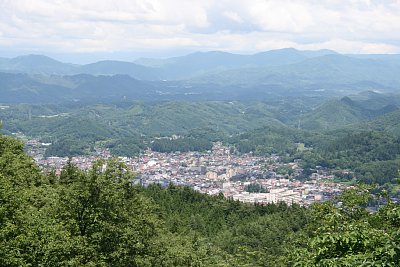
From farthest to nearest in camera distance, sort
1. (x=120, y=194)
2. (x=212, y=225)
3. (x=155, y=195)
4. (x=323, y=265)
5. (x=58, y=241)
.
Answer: (x=155, y=195) → (x=212, y=225) → (x=120, y=194) → (x=58, y=241) → (x=323, y=265)

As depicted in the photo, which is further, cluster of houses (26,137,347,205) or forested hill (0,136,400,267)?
cluster of houses (26,137,347,205)

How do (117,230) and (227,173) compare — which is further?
(227,173)

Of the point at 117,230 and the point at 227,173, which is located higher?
the point at 117,230

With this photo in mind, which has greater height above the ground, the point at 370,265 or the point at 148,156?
the point at 370,265

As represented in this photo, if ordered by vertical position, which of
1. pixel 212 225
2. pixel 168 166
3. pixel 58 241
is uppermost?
pixel 58 241

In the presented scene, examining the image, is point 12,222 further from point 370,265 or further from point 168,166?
point 168,166

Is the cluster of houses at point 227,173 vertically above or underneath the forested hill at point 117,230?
underneath

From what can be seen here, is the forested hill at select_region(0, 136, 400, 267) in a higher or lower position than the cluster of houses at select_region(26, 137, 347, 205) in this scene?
higher

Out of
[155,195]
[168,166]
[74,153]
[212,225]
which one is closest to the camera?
[212,225]

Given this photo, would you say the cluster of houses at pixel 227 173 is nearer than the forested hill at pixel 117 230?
No

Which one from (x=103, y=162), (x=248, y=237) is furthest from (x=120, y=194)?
(x=248, y=237)

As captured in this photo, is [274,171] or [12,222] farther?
[274,171]
